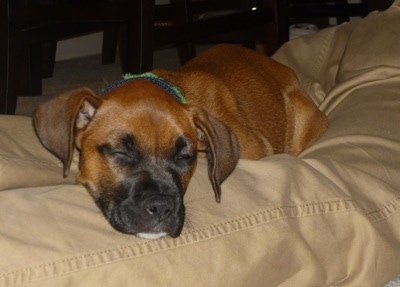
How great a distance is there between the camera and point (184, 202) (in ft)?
6.03

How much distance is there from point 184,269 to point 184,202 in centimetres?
29

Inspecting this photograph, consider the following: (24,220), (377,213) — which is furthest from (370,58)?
(24,220)

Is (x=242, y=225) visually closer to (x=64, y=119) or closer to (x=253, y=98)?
(x=64, y=119)

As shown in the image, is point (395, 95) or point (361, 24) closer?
point (395, 95)

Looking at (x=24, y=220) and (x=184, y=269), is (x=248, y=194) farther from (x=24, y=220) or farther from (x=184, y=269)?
(x=24, y=220)

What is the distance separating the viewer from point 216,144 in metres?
2.08

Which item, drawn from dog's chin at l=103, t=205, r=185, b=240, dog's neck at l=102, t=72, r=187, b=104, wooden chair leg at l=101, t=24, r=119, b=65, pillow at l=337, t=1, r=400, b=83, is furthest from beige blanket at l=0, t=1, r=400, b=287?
wooden chair leg at l=101, t=24, r=119, b=65

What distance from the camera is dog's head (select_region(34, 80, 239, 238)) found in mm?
1820

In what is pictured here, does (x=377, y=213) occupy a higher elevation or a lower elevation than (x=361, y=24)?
lower

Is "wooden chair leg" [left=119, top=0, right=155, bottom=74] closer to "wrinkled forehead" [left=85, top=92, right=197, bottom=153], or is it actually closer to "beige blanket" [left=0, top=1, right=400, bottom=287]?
"beige blanket" [left=0, top=1, right=400, bottom=287]

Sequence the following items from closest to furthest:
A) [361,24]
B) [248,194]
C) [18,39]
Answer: [248,194]
[361,24]
[18,39]

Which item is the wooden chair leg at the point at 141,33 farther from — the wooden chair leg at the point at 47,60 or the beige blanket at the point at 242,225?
the wooden chair leg at the point at 47,60

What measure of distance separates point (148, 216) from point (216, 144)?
15.4 inches

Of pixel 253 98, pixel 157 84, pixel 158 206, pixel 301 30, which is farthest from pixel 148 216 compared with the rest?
pixel 301 30
